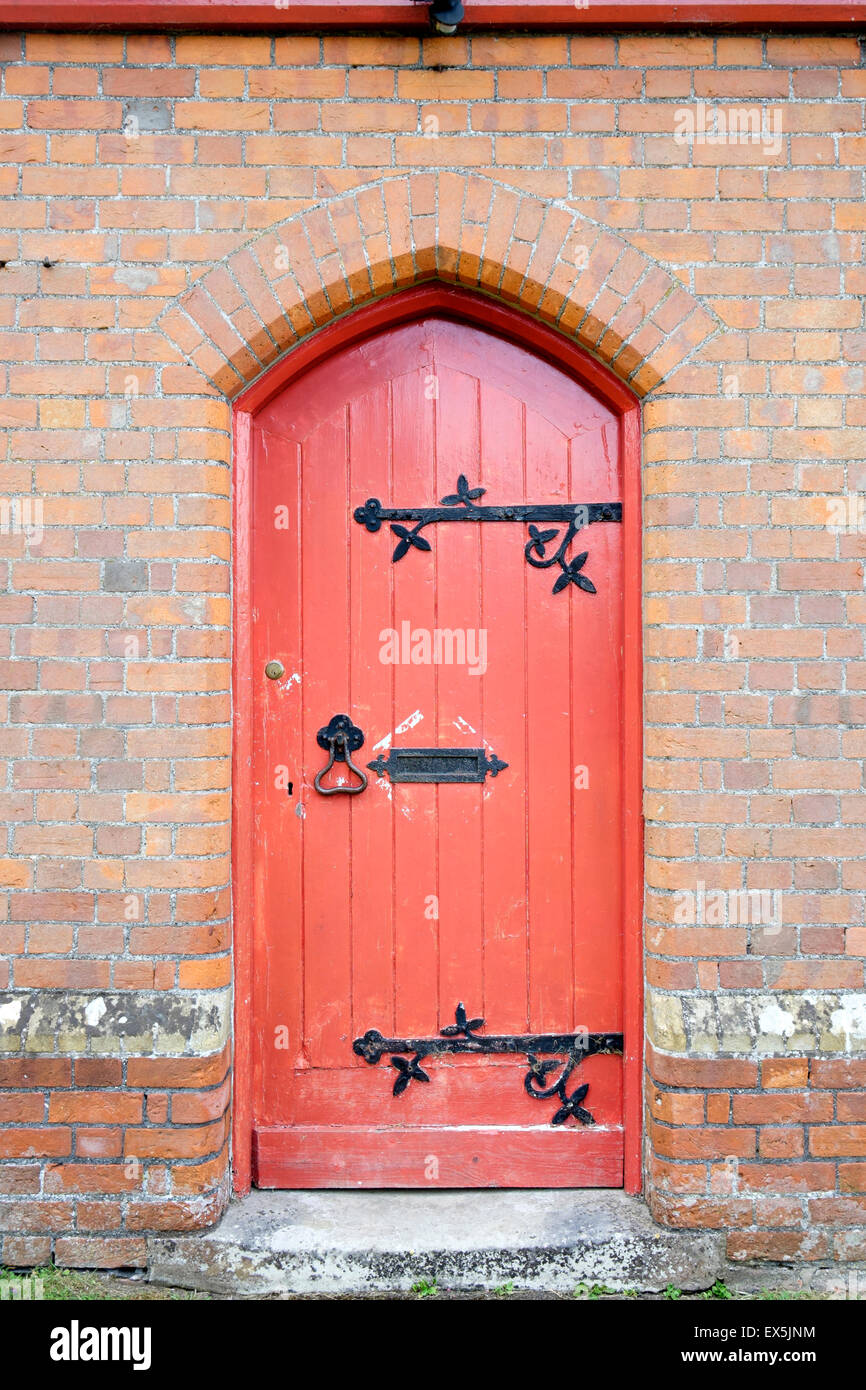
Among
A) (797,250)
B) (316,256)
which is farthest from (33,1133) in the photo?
(797,250)

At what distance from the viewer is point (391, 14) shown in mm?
2508

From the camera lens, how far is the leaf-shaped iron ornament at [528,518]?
280 centimetres

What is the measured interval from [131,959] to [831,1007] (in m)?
2.05

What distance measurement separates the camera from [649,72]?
2586mm

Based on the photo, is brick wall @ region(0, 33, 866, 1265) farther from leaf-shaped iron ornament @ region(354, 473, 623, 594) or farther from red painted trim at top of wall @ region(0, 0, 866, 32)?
leaf-shaped iron ornament @ region(354, 473, 623, 594)

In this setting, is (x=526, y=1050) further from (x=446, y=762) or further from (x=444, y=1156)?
(x=446, y=762)

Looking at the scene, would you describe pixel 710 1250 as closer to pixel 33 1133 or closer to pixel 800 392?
pixel 33 1133

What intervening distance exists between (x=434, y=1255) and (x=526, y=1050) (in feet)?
2.05

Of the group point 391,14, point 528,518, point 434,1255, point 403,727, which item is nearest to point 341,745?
point 403,727

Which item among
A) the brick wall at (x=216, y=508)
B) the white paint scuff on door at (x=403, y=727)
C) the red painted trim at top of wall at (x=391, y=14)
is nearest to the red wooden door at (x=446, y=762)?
the white paint scuff on door at (x=403, y=727)

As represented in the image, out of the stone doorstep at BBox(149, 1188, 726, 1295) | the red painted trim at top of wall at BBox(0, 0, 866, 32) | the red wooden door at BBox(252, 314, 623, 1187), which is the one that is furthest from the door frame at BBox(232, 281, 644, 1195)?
the red painted trim at top of wall at BBox(0, 0, 866, 32)

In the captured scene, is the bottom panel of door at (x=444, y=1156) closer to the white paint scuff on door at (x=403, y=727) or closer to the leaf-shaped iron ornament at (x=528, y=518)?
the white paint scuff on door at (x=403, y=727)

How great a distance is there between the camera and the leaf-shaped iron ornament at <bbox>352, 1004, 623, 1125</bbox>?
281cm

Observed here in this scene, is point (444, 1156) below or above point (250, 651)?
below
